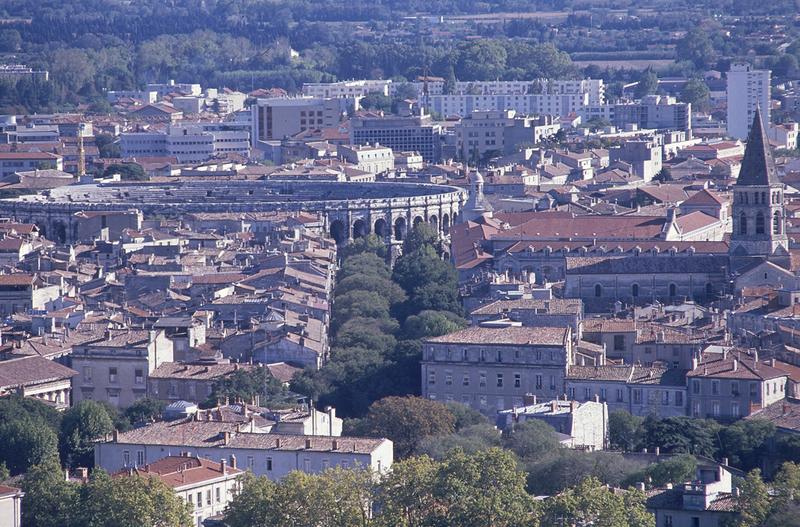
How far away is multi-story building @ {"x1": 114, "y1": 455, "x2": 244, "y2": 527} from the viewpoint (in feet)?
157

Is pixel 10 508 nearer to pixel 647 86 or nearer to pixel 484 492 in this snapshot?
pixel 484 492

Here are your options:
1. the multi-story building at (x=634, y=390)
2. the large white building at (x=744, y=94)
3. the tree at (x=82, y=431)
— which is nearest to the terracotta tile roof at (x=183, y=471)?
the tree at (x=82, y=431)

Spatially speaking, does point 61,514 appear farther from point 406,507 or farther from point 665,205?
point 665,205

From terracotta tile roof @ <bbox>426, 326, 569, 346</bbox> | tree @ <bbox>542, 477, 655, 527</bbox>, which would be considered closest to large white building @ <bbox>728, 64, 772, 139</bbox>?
terracotta tile roof @ <bbox>426, 326, 569, 346</bbox>

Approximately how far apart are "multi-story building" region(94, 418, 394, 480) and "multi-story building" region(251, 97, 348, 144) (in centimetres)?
11502

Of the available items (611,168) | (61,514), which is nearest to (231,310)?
(61,514)

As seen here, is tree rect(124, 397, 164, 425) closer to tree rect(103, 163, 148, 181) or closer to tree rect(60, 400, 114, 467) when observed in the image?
tree rect(60, 400, 114, 467)

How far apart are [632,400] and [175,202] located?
64.5m

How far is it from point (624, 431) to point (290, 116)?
389 feet

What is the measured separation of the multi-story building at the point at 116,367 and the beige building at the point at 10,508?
16729 mm

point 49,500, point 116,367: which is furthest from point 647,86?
point 49,500

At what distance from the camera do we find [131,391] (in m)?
63.9

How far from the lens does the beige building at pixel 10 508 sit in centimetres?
4597

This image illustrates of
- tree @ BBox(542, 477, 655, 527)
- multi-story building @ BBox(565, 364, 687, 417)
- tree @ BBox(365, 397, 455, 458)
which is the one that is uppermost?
tree @ BBox(542, 477, 655, 527)
